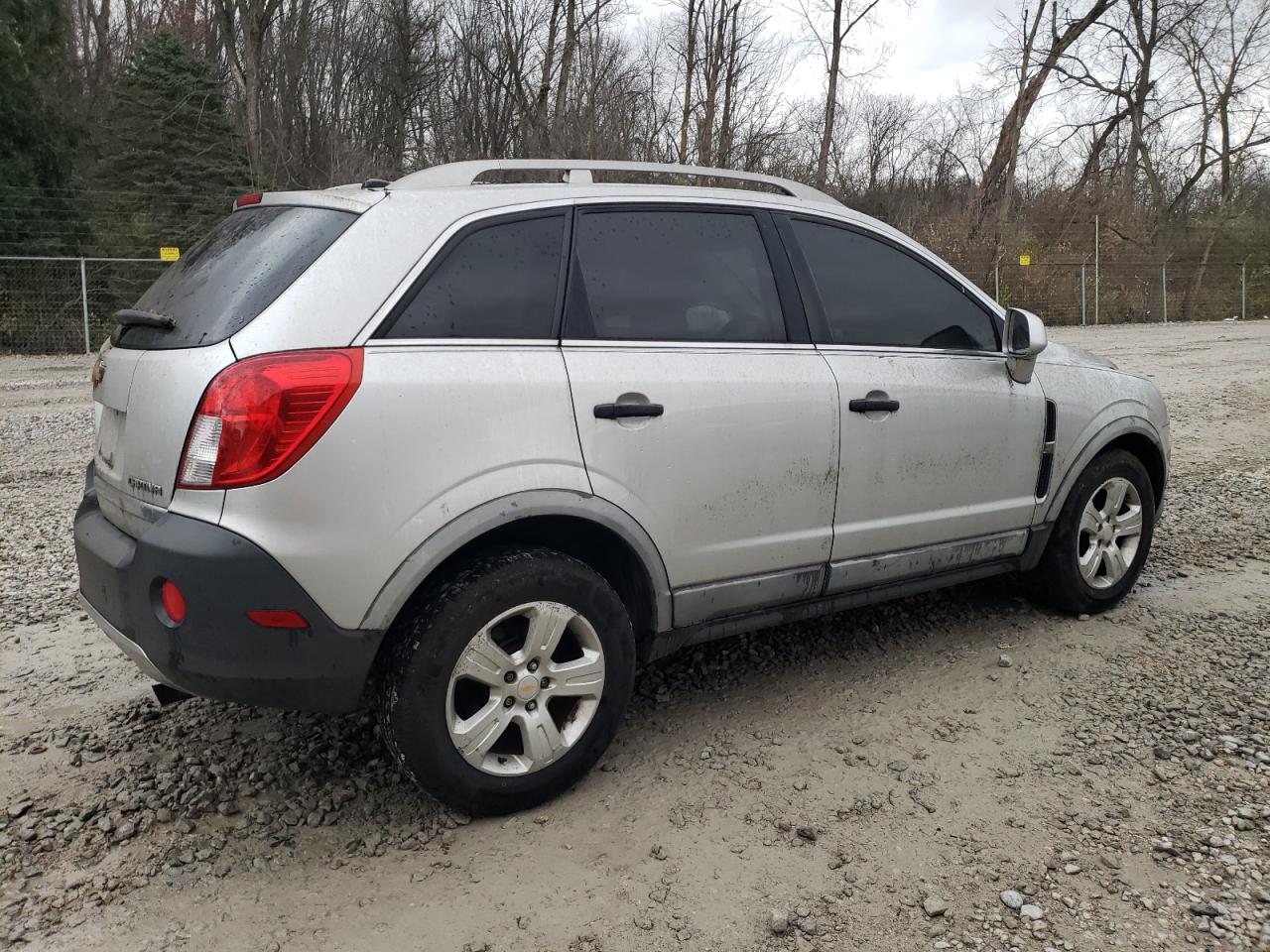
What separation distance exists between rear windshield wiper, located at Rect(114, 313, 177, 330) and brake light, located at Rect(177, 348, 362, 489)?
0.43 m

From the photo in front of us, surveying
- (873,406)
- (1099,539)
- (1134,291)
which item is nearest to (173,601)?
(873,406)

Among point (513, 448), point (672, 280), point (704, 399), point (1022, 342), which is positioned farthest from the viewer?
point (1022, 342)

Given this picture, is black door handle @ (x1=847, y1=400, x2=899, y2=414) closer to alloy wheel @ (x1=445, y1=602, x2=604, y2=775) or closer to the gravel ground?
the gravel ground

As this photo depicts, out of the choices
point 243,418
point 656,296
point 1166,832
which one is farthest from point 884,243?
point 243,418

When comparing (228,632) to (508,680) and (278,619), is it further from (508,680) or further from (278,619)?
(508,680)

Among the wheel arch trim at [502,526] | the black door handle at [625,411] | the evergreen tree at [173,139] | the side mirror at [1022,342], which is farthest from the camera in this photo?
the evergreen tree at [173,139]

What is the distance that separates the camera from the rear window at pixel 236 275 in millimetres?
2742

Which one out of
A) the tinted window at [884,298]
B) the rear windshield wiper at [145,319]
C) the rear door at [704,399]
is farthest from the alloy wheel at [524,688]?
the tinted window at [884,298]

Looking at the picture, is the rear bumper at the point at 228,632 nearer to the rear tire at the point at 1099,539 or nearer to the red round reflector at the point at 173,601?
the red round reflector at the point at 173,601

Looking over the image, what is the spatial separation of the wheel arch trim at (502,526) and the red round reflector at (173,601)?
1.46 feet

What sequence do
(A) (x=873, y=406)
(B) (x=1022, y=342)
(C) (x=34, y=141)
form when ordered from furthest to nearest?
1. (C) (x=34, y=141)
2. (B) (x=1022, y=342)
3. (A) (x=873, y=406)

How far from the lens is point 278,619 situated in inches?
102

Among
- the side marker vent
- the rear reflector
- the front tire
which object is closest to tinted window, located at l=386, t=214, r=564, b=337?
the front tire

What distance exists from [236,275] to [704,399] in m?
1.42
